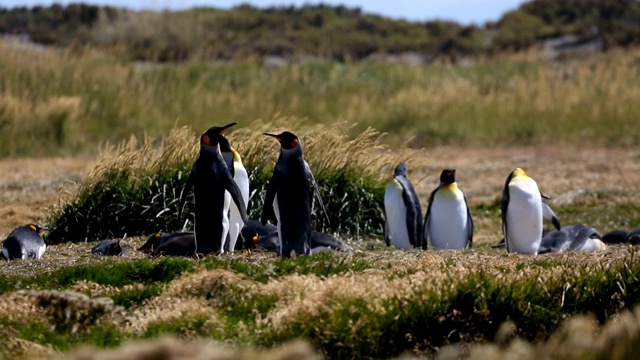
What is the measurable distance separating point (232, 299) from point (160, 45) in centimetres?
2986

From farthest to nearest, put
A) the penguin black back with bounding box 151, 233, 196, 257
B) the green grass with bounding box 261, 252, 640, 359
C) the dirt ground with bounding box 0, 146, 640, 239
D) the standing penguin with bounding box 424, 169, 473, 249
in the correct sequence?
the dirt ground with bounding box 0, 146, 640, 239
the standing penguin with bounding box 424, 169, 473, 249
the penguin black back with bounding box 151, 233, 196, 257
the green grass with bounding box 261, 252, 640, 359

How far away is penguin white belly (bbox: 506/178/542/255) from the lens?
1062cm

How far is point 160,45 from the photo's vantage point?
3628 cm

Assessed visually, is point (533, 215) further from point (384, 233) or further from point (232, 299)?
point (232, 299)

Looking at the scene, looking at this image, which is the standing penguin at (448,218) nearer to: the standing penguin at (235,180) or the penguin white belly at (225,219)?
the standing penguin at (235,180)

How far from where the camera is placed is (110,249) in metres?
9.77

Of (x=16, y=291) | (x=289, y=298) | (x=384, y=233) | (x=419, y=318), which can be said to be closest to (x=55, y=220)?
(x=384, y=233)

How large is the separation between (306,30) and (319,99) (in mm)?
26119

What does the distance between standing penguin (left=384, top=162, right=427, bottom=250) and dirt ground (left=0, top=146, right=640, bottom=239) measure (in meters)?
1.20

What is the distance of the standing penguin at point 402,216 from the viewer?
11258mm

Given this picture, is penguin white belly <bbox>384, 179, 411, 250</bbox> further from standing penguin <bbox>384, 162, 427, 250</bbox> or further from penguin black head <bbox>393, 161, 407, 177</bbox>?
penguin black head <bbox>393, 161, 407, 177</bbox>

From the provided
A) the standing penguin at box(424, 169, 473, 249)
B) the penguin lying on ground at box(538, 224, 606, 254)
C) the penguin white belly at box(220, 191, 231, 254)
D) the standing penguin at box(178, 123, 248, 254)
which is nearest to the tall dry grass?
the standing penguin at box(424, 169, 473, 249)

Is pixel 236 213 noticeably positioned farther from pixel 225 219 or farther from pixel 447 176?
pixel 447 176

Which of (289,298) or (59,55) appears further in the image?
(59,55)
